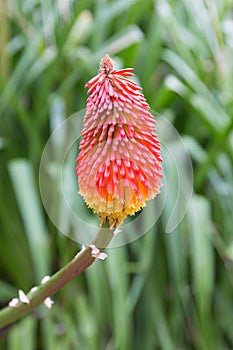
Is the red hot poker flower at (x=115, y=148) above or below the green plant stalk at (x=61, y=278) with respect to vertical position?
above

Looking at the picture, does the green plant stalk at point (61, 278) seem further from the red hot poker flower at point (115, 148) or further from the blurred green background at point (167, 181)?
the blurred green background at point (167, 181)

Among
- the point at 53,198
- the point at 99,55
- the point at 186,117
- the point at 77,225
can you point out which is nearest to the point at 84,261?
the point at 77,225

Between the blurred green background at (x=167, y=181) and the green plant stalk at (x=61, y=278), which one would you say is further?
the blurred green background at (x=167, y=181)

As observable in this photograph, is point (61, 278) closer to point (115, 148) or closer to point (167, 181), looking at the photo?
point (115, 148)

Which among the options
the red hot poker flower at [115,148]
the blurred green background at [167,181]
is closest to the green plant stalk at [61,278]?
the red hot poker flower at [115,148]

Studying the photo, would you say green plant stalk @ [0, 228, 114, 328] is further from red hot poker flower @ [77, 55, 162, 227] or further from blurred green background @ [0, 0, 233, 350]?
blurred green background @ [0, 0, 233, 350]

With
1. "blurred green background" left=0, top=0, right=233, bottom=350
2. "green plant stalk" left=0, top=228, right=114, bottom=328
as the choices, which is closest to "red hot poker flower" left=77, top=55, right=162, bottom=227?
"green plant stalk" left=0, top=228, right=114, bottom=328

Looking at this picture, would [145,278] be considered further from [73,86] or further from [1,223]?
[73,86]
